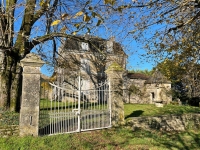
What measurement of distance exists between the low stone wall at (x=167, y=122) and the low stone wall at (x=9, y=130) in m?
4.57

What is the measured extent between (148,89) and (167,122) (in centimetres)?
1972

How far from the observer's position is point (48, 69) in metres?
13.4

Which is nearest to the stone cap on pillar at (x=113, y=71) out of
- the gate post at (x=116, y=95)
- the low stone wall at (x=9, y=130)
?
the gate post at (x=116, y=95)

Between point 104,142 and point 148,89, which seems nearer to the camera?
point 104,142

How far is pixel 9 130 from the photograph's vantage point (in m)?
6.34

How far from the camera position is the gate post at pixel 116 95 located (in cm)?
859

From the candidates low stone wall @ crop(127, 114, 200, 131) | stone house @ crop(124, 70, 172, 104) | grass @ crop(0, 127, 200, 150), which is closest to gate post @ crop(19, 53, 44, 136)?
grass @ crop(0, 127, 200, 150)

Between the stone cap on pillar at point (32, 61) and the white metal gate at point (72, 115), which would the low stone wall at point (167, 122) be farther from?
the stone cap on pillar at point (32, 61)

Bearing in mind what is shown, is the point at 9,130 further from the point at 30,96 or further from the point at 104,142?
the point at 104,142

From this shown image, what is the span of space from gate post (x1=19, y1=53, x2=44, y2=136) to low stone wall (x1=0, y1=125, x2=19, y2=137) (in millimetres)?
177

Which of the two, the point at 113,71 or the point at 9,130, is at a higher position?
the point at 113,71

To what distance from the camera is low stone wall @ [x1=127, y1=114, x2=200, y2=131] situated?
8.97 metres

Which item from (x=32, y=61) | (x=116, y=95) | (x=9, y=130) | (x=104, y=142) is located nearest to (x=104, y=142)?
(x=104, y=142)

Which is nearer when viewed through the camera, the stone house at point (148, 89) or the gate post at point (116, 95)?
the gate post at point (116, 95)
